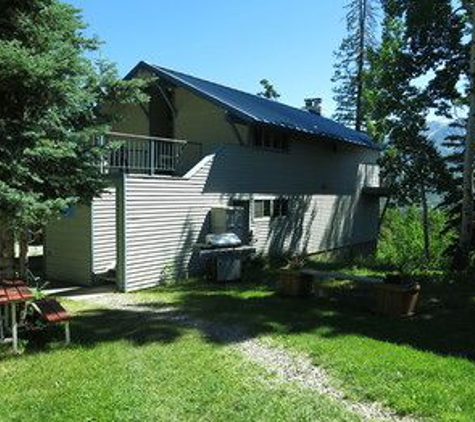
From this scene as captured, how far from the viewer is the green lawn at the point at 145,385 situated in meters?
5.93

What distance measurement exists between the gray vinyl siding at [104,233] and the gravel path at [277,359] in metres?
2.75

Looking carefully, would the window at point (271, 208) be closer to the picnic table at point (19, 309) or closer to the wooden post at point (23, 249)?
the wooden post at point (23, 249)

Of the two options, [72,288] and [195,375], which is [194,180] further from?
[195,375]

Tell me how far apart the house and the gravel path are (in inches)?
106

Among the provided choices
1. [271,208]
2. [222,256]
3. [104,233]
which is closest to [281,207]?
[271,208]

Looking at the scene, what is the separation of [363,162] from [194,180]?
1489 centimetres

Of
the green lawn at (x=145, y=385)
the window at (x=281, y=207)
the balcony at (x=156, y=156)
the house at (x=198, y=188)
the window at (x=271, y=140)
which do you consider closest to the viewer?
the green lawn at (x=145, y=385)

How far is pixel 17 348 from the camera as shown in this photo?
8.12 meters

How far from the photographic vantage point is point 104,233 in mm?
14570

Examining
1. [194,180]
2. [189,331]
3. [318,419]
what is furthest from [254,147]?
[318,419]

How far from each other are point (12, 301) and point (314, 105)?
2728cm

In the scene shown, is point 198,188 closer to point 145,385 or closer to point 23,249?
A: point 23,249

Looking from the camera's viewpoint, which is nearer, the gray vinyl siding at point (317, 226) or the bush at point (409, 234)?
the gray vinyl siding at point (317, 226)

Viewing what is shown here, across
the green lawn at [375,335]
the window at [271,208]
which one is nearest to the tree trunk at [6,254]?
the green lawn at [375,335]
